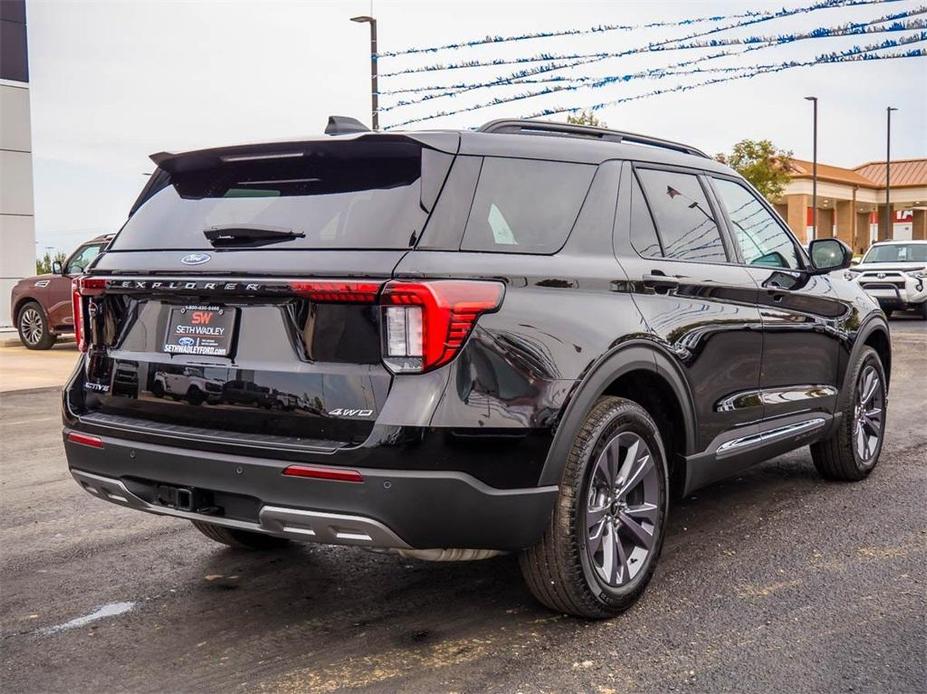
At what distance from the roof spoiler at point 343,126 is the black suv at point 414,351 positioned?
0.71 ft

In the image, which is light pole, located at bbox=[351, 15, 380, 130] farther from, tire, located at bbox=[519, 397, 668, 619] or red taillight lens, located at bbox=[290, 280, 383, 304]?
red taillight lens, located at bbox=[290, 280, 383, 304]

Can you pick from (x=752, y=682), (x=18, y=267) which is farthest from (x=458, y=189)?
(x=18, y=267)

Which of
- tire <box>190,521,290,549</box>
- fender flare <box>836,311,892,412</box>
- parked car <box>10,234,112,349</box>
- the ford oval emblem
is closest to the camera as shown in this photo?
the ford oval emblem

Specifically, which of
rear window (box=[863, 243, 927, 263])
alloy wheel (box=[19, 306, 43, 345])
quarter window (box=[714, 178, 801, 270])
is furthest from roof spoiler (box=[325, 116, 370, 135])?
rear window (box=[863, 243, 927, 263])

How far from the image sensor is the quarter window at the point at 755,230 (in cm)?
505

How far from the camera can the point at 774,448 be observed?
16.7ft

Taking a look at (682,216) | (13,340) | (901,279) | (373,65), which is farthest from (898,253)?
(682,216)

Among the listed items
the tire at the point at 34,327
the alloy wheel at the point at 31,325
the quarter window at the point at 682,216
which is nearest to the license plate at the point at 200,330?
the quarter window at the point at 682,216

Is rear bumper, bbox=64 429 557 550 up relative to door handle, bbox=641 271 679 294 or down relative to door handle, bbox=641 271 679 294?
down

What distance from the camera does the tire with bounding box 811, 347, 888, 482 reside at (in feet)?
19.6

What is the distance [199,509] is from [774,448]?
2898mm

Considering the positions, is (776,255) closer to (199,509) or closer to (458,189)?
(458,189)

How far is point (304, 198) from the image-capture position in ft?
11.8

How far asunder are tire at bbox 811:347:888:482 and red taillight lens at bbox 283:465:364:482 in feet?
12.0
